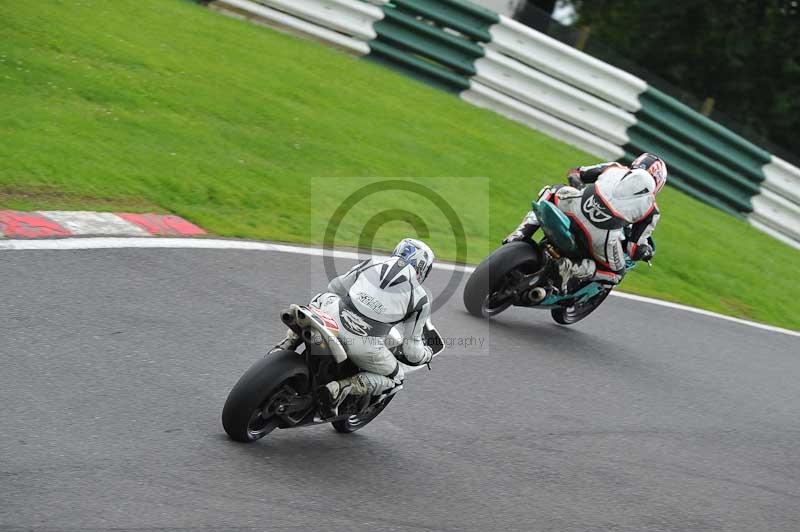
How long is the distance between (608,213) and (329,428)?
3651mm

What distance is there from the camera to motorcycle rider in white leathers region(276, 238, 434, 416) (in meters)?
5.73

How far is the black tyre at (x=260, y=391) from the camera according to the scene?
5.38 m

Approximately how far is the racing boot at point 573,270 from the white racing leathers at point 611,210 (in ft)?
0.22

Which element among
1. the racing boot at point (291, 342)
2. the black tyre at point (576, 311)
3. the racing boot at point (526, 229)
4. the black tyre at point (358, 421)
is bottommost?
the black tyre at point (358, 421)

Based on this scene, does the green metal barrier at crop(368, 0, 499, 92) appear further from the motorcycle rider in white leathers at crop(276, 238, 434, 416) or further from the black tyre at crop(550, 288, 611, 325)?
the motorcycle rider in white leathers at crop(276, 238, 434, 416)

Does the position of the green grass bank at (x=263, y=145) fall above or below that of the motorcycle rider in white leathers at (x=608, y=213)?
below

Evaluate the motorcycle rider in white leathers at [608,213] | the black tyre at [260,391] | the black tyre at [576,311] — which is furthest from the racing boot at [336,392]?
the black tyre at [576,311]

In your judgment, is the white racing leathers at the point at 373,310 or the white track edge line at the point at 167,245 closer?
the white racing leathers at the point at 373,310

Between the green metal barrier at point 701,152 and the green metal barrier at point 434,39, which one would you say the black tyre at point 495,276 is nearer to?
the green metal barrier at point 434,39

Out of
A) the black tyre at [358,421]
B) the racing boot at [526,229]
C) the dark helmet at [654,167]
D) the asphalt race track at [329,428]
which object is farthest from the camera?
the racing boot at [526,229]

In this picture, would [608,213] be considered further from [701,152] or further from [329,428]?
[701,152]

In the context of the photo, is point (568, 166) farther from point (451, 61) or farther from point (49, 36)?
point (49, 36)

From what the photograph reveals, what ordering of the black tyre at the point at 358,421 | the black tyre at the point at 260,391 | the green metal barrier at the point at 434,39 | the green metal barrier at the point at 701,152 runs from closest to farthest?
the black tyre at the point at 260,391
the black tyre at the point at 358,421
the green metal barrier at the point at 434,39
the green metal barrier at the point at 701,152

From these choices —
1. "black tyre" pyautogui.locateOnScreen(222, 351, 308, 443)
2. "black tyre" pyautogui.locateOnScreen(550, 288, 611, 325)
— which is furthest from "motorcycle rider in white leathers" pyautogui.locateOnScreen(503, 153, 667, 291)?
"black tyre" pyautogui.locateOnScreen(222, 351, 308, 443)
